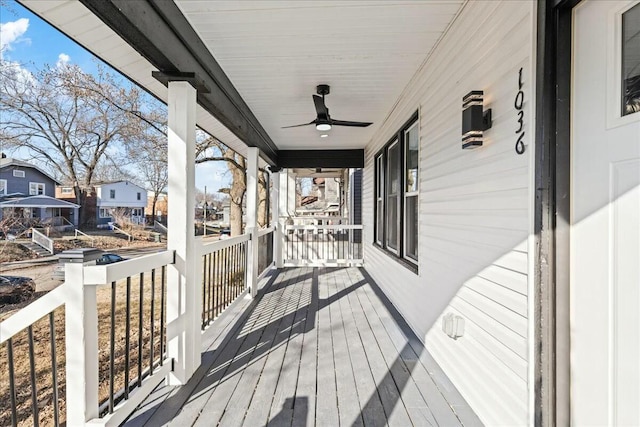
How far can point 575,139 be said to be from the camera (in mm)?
1350

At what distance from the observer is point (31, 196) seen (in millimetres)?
6121

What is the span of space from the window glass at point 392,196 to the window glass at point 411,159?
0.58 meters

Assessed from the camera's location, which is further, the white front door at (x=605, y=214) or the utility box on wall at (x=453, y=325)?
the utility box on wall at (x=453, y=325)

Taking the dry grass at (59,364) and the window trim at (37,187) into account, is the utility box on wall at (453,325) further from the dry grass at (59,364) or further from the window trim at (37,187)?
the window trim at (37,187)

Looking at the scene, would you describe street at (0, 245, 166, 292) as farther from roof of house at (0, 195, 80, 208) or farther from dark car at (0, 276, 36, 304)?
roof of house at (0, 195, 80, 208)

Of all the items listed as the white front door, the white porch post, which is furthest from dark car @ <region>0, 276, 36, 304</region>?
the white front door

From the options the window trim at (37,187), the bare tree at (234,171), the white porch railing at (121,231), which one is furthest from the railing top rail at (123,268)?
the bare tree at (234,171)

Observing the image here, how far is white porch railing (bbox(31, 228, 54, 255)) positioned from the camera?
550 cm

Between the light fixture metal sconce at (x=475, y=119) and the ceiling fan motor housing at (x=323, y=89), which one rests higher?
the ceiling fan motor housing at (x=323, y=89)

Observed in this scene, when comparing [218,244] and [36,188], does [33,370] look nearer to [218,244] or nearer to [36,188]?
[218,244]

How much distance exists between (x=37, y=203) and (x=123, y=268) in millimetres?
6210

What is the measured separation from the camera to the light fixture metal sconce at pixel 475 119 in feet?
6.31

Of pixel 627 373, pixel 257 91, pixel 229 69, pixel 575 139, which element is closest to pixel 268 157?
pixel 257 91

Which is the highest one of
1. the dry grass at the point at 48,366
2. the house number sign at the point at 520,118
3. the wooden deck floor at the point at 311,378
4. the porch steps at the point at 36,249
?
the house number sign at the point at 520,118
